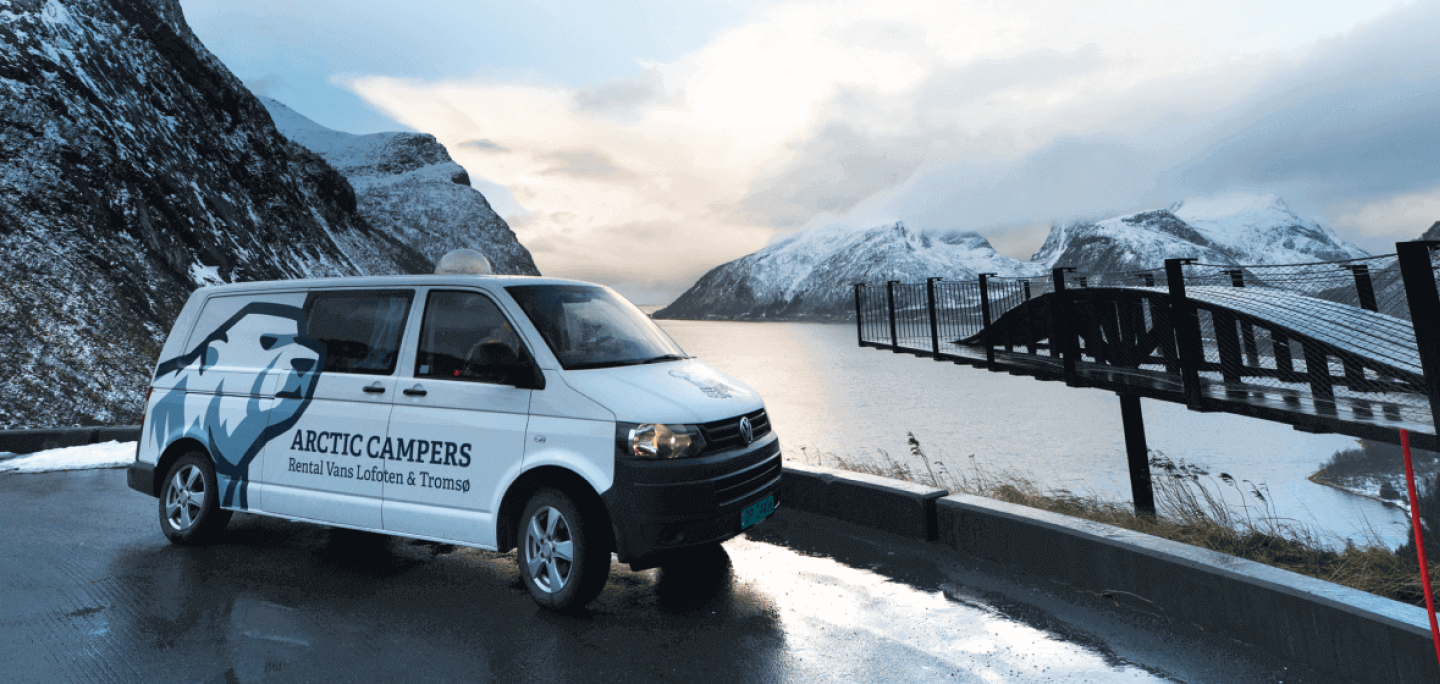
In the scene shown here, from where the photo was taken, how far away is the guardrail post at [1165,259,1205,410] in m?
8.12

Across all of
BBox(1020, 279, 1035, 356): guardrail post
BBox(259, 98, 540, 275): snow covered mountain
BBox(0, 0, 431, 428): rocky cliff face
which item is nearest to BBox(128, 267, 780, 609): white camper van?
BBox(1020, 279, 1035, 356): guardrail post

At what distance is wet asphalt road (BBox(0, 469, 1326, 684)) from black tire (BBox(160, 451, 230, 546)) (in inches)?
5.6

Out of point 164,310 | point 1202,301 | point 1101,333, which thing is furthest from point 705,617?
point 164,310

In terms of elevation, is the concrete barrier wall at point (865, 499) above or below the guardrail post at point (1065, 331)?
below

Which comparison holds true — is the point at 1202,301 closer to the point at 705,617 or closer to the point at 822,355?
the point at 705,617

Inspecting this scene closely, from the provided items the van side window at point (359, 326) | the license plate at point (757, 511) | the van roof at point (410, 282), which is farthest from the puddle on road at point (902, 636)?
the van side window at point (359, 326)

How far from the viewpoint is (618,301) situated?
5867 millimetres

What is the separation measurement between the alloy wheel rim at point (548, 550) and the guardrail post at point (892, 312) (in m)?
11.9

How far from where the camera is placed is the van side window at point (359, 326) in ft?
17.0

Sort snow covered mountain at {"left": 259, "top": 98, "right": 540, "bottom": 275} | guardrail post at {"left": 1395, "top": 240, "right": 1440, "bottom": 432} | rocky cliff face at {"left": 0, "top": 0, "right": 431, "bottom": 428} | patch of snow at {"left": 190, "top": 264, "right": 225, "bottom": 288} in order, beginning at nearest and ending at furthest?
guardrail post at {"left": 1395, "top": 240, "right": 1440, "bottom": 432} < rocky cliff face at {"left": 0, "top": 0, "right": 431, "bottom": 428} < patch of snow at {"left": 190, "top": 264, "right": 225, "bottom": 288} < snow covered mountain at {"left": 259, "top": 98, "right": 540, "bottom": 275}

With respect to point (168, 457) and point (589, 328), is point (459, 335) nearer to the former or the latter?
point (589, 328)

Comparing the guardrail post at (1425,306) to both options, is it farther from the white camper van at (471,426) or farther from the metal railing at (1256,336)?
the white camper van at (471,426)

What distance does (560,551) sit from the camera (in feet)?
14.8

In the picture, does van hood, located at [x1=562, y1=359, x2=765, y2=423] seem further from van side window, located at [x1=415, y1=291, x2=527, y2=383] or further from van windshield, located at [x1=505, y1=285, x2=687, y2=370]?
van side window, located at [x1=415, y1=291, x2=527, y2=383]
